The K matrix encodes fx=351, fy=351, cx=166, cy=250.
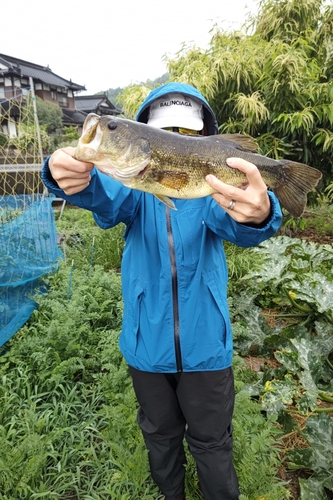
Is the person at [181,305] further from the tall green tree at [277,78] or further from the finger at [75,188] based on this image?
the tall green tree at [277,78]

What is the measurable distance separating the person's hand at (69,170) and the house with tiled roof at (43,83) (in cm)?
3476

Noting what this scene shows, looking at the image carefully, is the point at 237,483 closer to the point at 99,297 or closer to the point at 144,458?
the point at 144,458

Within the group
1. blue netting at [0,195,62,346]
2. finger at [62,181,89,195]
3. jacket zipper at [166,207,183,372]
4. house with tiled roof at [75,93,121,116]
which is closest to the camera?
finger at [62,181,89,195]

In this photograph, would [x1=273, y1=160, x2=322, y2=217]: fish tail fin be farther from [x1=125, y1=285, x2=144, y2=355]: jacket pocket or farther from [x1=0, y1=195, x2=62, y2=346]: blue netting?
[x1=0, y1=195, x2=62, y2=346]: blue netting

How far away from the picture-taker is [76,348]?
3.08 meters

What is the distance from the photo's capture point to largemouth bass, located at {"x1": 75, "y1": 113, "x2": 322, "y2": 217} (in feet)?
4.24

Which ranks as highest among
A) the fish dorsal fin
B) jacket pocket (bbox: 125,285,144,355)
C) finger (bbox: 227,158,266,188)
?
the fish dorsal fin

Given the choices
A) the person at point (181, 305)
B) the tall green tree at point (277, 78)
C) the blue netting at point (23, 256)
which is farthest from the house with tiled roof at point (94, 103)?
the person at point (181, 305)

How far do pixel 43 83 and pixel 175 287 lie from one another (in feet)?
131

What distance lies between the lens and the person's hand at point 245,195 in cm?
122

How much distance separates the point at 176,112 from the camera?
5.53 feet

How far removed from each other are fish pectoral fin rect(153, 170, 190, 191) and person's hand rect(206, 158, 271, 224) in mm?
122

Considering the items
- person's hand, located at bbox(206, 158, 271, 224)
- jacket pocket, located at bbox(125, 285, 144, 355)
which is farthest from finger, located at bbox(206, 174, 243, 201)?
jacket pocket, located at bbox(125, 285, 144, 355)

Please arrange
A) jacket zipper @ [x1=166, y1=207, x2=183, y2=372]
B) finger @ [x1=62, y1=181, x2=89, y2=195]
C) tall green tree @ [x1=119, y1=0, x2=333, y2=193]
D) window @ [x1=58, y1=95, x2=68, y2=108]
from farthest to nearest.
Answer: window @ [x1=58, y1=95, x2=68, y2=108], tall green tree @ [x1=119, y1=0, x2=333, y2=193], jacket zipper @ [x1=166, y1=207, x2=183, y2=372], finger @ [x1=62, y1=181, x2=89, y2=195]
